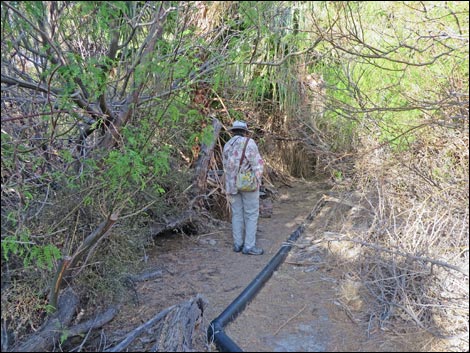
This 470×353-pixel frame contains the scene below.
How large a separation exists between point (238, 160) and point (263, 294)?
6.97ft

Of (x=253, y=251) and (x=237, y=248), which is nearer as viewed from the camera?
(x=253, y=251)

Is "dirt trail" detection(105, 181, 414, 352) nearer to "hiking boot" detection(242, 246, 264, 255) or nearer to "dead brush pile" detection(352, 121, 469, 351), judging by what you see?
"hiking boot" detection(242, 246, 264, 255)

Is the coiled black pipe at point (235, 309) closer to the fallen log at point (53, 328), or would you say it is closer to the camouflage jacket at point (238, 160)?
the camouflage jacket at point (238, 160)

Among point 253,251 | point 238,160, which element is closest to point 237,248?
point 253,251

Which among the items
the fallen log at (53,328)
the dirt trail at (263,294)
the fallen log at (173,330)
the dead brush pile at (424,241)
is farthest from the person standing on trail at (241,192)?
the fallen log at (53,328)

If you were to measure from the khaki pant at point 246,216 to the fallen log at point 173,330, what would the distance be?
2.68 m

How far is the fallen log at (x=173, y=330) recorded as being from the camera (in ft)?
13.7

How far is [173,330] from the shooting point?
4.31 meters

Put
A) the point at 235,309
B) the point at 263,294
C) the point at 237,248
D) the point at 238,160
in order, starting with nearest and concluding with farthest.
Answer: the point at 235,309
the point at 263,294
the point at 238,160
the point at 237,248

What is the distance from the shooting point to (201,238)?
26.8ft

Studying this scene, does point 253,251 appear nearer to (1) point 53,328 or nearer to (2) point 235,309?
(2) point 235,309

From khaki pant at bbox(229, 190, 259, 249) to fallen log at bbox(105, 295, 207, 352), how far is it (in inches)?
106

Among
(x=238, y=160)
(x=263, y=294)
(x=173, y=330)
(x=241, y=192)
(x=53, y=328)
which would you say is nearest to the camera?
(x=173, y=330)

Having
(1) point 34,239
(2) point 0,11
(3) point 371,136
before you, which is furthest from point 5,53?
(3) point 371,136
